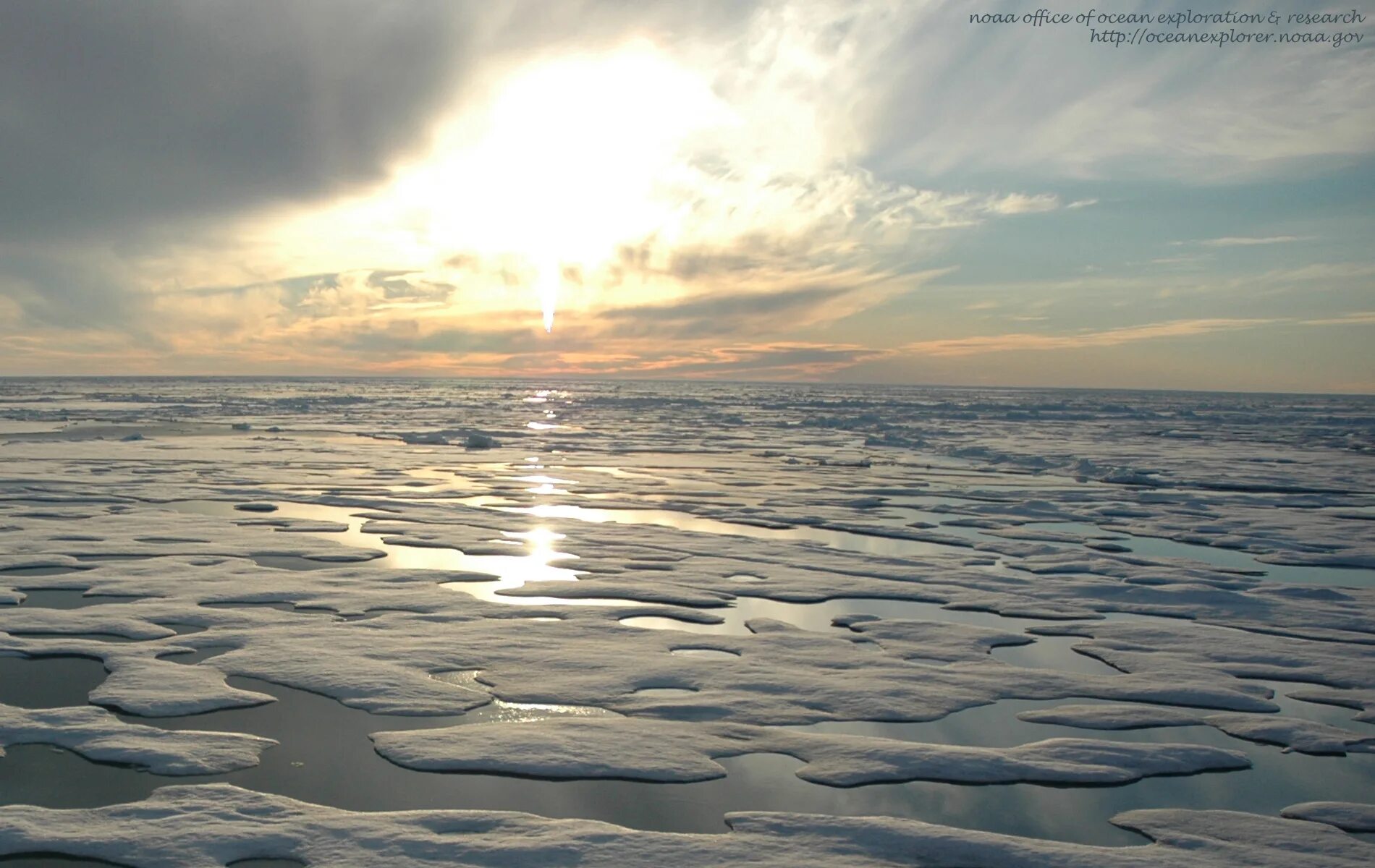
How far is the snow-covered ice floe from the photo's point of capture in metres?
3.78

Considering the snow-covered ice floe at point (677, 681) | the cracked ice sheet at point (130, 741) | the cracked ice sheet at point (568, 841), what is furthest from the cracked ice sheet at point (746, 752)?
the cracked ice sheet at point (130, 741)

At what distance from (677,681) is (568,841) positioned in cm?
205

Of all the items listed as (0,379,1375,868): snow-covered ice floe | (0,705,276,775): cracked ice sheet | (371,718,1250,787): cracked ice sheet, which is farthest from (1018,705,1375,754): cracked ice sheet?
(0,705,276,775): cracked ice sheet

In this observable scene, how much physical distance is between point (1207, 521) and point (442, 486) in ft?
40.4

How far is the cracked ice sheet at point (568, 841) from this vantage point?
3.50m

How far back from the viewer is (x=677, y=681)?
564cm

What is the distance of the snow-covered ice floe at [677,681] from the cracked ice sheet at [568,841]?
0.05 feet

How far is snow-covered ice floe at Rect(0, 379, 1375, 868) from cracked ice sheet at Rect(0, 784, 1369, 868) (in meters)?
0.02

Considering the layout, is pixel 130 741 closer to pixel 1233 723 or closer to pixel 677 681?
pixel 677 681

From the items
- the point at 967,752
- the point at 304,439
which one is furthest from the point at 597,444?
the point at 967,752

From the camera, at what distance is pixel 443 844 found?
3.59 meters

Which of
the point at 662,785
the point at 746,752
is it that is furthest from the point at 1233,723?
the point at 662,785

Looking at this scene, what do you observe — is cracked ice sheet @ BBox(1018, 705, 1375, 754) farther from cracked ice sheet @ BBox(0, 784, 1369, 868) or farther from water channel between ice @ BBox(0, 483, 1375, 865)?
cracked ice sheet @ BBox(0, 784, 1369, 868)

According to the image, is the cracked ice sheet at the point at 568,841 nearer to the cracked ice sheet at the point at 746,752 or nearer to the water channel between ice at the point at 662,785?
the water channel between ice at the point at 662,785
